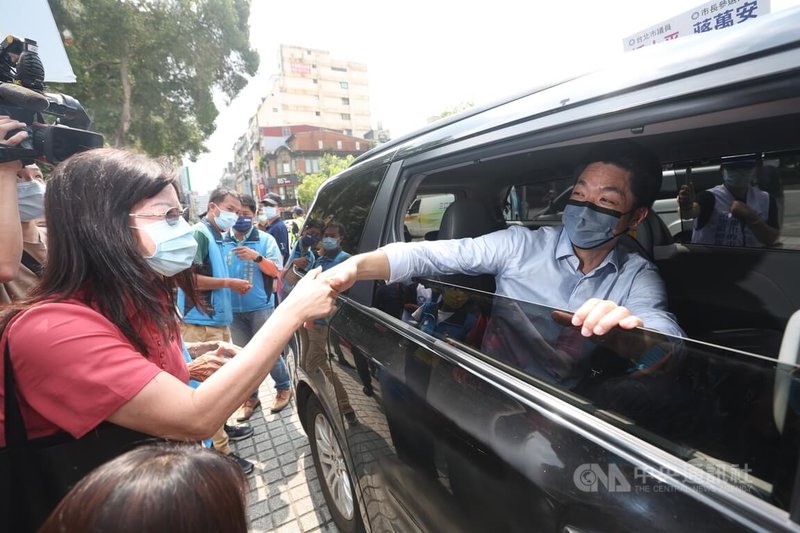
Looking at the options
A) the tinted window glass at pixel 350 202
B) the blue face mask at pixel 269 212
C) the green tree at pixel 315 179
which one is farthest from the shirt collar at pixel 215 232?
the green tree at pixel 315 179

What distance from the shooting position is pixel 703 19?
7.83ft

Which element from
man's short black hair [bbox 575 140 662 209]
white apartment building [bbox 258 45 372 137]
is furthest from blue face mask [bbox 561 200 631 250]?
white apartment building [bbox 258 45 372 137]

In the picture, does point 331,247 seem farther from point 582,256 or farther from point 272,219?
point 272,219

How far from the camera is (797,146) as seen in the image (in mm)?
1981

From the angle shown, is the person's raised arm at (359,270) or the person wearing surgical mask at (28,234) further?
the person wearing surgical mask at (28,234)

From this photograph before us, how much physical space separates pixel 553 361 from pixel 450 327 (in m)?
0.40

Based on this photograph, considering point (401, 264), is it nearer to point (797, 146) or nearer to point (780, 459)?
point (780, 459)

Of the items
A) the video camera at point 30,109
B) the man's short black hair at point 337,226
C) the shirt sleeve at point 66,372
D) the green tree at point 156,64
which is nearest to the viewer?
the shirt sleeve at point 66,372

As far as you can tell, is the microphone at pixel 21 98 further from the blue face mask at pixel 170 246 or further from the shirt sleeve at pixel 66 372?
the shirt sleeve at pixel 66 372

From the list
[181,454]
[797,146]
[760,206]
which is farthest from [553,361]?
[760,206]

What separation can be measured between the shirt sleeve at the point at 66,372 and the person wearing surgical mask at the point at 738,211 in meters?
3.40

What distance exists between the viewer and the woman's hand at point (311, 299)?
125 centimetres

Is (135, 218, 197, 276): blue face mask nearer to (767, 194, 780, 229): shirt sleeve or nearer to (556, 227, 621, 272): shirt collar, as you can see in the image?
(556, 227, 621, 272): shirt collar

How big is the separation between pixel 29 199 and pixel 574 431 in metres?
2.46
